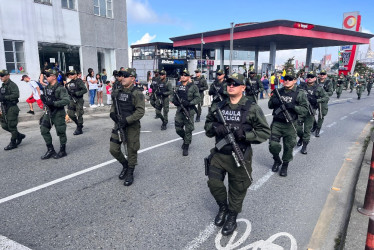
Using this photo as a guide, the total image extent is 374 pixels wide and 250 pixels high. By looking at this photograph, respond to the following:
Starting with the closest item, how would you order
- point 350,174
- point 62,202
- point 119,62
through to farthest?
point 62,202 → point 350,174 → point 119,62

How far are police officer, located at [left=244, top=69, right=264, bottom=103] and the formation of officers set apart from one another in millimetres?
80

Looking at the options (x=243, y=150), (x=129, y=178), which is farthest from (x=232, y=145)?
(x=129, y=178)

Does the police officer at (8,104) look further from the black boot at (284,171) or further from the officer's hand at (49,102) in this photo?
the black boot at (284,171)

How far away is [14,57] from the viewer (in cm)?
1386

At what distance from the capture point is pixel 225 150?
10.1 feet

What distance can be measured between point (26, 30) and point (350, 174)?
15.8 meters

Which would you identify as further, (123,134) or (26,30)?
(26,30)

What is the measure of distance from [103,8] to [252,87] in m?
13.3

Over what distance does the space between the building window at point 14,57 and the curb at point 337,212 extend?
49.9ft

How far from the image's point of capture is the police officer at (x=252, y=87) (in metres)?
9.12

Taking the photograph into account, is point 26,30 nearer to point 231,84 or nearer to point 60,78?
point 60,78

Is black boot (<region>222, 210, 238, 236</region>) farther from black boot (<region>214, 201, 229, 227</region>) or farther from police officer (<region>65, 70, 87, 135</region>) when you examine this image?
police officer (<region>65, 70, 87, 135</region>)

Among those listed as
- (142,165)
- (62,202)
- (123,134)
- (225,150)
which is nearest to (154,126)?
(142,165)

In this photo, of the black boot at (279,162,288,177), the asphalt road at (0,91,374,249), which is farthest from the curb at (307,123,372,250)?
the black boot at (279,162,288,177)
